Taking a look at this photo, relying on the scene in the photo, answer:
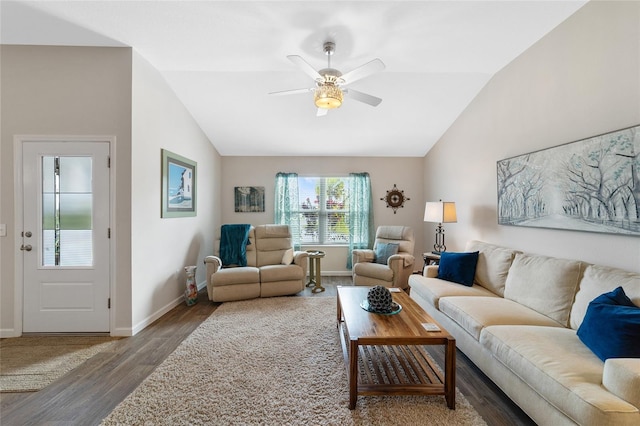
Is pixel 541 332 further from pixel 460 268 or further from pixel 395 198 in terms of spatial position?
pixel 395 198

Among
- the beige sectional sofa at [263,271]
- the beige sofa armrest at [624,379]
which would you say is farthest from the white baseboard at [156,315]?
the beige sofa armrest at [624,379]

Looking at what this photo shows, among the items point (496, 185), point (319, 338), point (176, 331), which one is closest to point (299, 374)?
point (319, 338)

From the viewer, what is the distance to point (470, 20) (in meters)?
2.37

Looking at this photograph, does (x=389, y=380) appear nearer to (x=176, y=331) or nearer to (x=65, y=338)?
(x=176, y=331)

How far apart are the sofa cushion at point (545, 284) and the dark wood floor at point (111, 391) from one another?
76 centimetres

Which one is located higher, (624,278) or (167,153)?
(167,153)

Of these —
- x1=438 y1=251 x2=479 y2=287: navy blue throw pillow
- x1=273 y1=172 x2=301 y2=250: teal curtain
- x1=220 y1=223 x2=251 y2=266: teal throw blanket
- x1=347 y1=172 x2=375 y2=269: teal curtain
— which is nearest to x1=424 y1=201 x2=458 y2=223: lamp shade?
x1=438 y1=251 x2=479 y2=287: navy blue throw pillow

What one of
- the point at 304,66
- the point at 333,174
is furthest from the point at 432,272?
the point at 333,174

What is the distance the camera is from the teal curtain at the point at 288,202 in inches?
212

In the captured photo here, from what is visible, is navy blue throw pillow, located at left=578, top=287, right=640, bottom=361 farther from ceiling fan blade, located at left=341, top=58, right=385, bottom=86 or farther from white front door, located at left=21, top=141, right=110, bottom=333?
white front door, located at left=21, top=141, right=110, bottom=333

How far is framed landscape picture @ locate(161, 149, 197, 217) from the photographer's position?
3447 millimetres

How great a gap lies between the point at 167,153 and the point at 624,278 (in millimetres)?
4515

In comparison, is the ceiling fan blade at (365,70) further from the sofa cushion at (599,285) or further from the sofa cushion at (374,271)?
the sofa cushion at (374,271)

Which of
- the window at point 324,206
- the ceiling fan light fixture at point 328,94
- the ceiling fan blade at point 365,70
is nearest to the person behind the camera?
the ceiling fan blade at point 365,70
